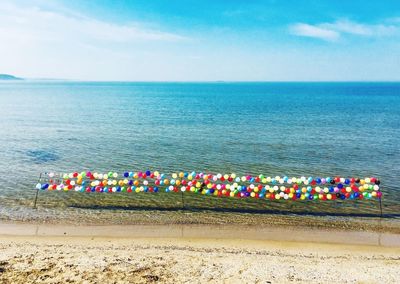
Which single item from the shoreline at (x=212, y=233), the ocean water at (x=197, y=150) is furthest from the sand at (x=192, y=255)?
the ocean water at (x=197, y=150)

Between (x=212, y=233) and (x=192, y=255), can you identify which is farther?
(x=212, y=233)

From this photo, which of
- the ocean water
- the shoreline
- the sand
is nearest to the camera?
the sand

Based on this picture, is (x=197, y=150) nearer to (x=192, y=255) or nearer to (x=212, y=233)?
(x=212, y=233)

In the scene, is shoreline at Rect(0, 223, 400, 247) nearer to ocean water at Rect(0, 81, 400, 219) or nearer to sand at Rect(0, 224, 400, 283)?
sand at Rect(0, 224, 400, 283)

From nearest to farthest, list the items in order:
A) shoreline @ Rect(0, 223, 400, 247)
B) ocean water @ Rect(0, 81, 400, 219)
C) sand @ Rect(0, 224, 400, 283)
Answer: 1. sand @ Rect(0, 224, 400, 283)
2. shoreline @ Rect(0, 223, 400, 247)
3. ocean water @ Rect(0, 81, 400, 219)

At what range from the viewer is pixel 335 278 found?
570 inches

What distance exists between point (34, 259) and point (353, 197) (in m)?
19.5

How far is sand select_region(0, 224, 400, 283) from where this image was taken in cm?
1426

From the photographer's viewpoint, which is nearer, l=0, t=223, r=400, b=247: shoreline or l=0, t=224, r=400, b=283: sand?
l=0, t=224, r=400, b=283: sand

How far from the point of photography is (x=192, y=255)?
16.5 metres

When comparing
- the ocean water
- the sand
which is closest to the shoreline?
the sand

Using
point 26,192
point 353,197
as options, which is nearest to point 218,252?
point 353,197

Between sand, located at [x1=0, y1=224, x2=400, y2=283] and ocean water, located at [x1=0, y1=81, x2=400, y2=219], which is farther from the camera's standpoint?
ocean water, located at [x1=0, y1=81, x2=400, y2=219]

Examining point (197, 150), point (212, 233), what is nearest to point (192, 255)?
point (212, 233)
